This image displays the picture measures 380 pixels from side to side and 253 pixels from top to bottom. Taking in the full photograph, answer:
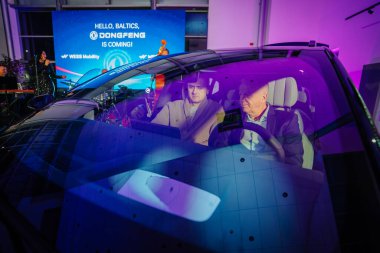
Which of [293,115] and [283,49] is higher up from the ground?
[283,49]

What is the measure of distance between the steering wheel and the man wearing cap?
0.03m

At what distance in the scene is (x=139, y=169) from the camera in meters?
0.80

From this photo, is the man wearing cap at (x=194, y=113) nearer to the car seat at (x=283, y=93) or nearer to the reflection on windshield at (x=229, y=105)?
the reflection on windshield at (x=229, y=105)

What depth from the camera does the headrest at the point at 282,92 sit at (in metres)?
1.16

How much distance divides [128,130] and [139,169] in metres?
0.20

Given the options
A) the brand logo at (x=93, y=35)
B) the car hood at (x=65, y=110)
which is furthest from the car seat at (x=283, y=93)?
the brand logo at (x=93, y=35)

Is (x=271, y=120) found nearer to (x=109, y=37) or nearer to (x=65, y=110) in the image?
(x=65, y=110)

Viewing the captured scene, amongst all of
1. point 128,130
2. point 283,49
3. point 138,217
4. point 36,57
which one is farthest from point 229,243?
point 36,57

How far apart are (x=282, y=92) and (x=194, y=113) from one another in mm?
476

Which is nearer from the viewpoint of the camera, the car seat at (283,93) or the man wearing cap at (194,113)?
the man wearing cap at (194,113)

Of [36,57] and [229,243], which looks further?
[36,57]

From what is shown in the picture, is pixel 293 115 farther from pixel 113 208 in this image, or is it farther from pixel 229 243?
pixel 113 208

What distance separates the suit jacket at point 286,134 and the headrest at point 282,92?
0.12 metres

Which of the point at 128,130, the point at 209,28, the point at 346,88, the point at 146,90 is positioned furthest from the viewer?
the point at 209,28
